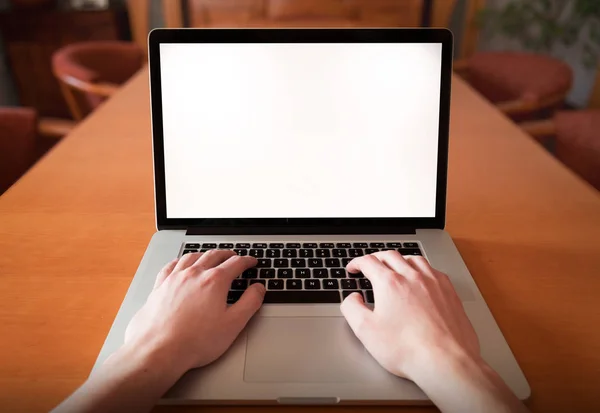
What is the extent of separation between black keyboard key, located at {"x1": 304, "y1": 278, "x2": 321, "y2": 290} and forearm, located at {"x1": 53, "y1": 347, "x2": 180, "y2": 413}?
21cm

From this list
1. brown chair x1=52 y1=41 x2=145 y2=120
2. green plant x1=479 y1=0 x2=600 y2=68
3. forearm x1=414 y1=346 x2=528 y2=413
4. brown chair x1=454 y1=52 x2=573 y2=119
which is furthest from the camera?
green plant x1=479 y1=0 x2=600 y2=68

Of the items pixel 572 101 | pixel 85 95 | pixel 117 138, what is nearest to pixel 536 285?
pixel 117 138

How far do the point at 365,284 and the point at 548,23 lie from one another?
301 centimetres

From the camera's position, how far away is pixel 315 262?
730 millimetres

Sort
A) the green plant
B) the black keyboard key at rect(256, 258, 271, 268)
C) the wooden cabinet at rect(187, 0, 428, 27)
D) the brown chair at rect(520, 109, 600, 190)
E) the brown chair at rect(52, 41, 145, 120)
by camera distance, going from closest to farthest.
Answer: the black keyboard key at rect(256, 258, 271, 268), the brown chair at rect(520, 109, 600, 190), the brown chair at rect(52, 41, 145, 120), the green plant, the wooden cabinet at rect(187, 0, 428, 27)

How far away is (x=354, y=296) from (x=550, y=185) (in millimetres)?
577

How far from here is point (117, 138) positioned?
49.0 inches

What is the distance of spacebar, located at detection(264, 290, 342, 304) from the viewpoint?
66 cm

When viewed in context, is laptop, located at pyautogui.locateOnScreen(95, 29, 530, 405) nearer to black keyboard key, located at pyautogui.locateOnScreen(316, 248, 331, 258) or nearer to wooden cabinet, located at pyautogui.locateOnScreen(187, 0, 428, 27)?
black keyboard key, located at pyautogui.locateOnScreen(316, 248, 331, 258)

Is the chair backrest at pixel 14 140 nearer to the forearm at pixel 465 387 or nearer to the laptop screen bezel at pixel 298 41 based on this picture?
the laptop screen bezel at pixel 298 41

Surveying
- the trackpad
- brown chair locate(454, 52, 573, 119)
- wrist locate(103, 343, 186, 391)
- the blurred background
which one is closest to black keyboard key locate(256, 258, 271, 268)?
the trackpad

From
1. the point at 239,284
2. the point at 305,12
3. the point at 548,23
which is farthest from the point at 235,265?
the point at 548,23

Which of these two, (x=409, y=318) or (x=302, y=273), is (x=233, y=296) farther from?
(x=409, y=318)

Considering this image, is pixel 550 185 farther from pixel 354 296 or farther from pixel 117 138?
pixel 117 138
